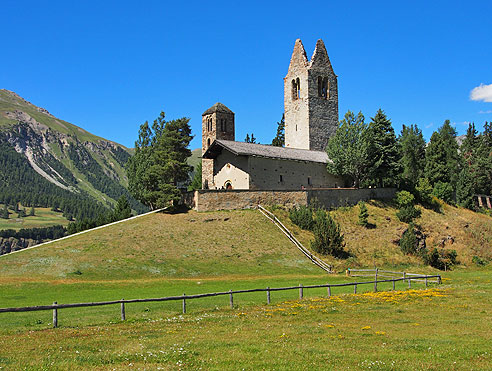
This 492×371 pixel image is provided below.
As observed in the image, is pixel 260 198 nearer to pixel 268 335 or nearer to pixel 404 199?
pixel 404 199

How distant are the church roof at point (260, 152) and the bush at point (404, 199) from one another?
10163 mm

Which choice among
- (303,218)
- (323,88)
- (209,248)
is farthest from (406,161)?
(209,248)

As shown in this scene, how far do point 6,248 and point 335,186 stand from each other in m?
149

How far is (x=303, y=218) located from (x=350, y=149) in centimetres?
1266

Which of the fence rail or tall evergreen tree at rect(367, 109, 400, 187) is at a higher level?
tall evergreen tree at rect(367, 109, 400, 187)

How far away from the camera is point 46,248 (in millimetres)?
36719

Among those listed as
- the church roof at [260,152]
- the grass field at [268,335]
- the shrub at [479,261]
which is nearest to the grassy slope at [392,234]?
the shrub at [479,261]

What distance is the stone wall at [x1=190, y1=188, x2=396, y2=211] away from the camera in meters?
45.9

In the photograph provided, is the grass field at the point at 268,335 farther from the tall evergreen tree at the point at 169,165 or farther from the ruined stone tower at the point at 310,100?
the ruined stone tower at the point at 310,100

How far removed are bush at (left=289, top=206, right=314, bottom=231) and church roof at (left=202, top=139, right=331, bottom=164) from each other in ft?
23.6

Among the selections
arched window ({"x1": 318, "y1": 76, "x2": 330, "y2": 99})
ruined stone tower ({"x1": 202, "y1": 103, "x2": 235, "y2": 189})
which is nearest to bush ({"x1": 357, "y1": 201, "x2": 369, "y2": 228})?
ruined stone tower ({"x1": 202, "y1": 103, "x2": 235, "y2": 189})

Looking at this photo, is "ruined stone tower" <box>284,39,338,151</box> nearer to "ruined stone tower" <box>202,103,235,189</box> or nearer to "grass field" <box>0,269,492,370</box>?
"ruined stone tower" <box>202,103,235,189</box>

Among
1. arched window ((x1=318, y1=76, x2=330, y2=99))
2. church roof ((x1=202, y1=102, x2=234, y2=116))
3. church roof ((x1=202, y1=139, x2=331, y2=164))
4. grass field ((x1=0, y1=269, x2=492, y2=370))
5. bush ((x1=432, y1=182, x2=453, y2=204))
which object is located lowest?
grass field ((x1=0, y1=269, x2=492, y2=370))

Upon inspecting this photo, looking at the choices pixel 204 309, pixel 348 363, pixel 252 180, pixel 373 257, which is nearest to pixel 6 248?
pixel 252 180
